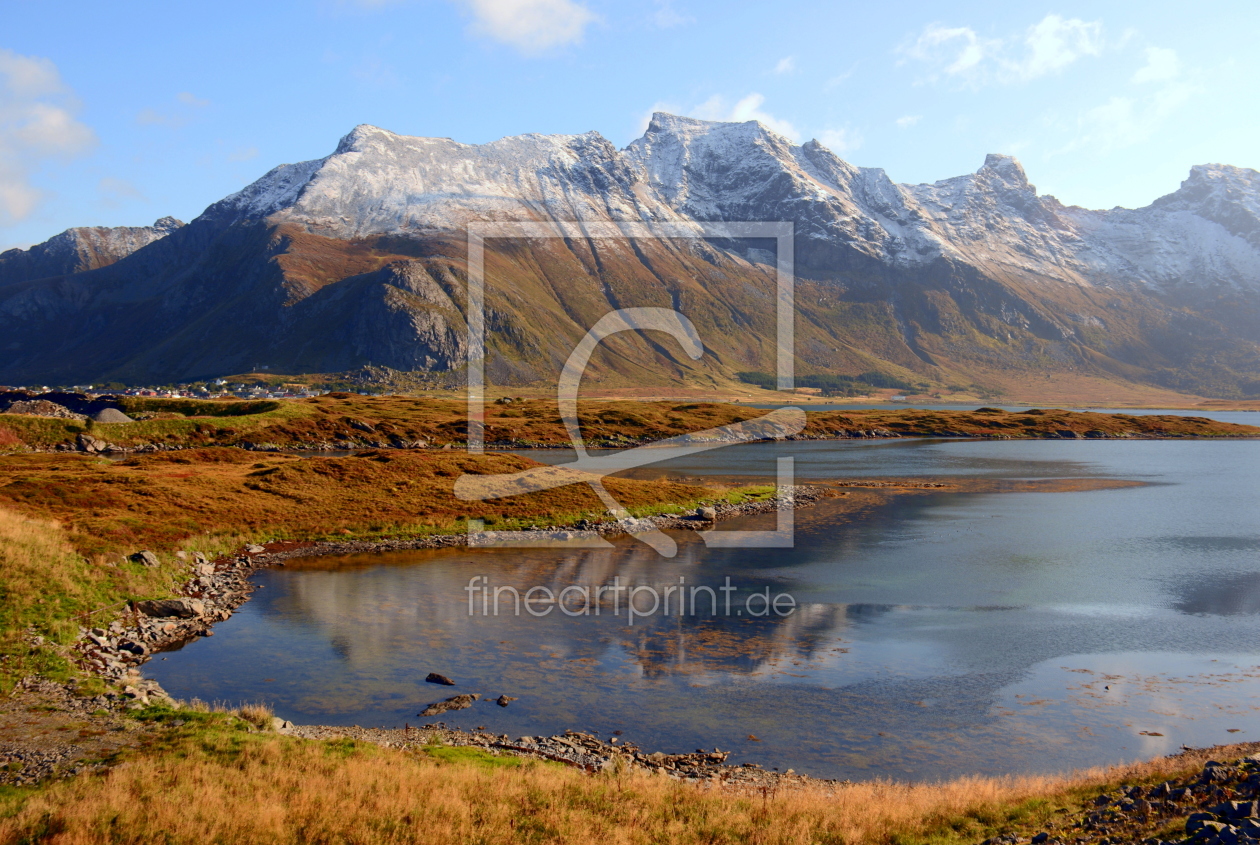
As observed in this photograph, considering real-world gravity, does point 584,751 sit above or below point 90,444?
below

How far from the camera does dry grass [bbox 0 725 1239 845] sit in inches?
634

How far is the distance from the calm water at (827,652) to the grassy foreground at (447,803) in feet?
15.1

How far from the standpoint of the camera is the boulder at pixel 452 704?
2753 cm

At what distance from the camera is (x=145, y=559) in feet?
140

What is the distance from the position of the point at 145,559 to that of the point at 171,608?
6.91 metres

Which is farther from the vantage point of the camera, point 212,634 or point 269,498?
point 269,498

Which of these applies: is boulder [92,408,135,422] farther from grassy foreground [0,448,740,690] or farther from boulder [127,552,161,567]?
boulder [127,552,161,567]

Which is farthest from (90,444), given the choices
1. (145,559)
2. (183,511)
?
(145,559)

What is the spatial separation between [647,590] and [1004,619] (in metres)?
20.0

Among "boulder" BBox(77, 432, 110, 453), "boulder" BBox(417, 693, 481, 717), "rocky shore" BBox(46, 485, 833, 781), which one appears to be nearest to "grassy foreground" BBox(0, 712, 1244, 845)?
"rocky shore" BBox(46, 485, 833, 781)

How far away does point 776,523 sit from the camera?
237 feet

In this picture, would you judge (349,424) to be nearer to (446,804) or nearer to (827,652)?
(827,652)

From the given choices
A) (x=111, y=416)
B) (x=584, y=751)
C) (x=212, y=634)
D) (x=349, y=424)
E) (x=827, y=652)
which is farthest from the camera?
(x=349, y=424)

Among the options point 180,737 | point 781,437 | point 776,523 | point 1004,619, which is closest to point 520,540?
point 776,523
